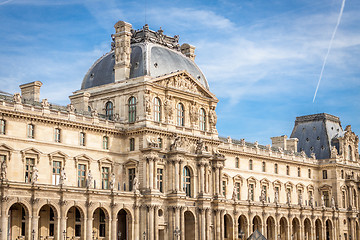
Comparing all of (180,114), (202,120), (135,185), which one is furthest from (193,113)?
(135,185)

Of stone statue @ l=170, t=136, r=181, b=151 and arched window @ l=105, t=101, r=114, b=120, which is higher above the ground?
arched window @ l=105, t=101, r=114, b=120

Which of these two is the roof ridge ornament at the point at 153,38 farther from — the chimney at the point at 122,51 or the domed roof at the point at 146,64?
the chimney at the point at 122,51

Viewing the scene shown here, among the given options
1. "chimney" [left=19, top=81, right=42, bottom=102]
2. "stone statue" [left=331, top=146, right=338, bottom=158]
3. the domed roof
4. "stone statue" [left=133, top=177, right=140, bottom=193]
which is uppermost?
the domed roof

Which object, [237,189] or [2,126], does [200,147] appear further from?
[2,126]

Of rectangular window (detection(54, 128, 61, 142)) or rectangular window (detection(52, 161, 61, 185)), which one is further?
rectangular window (detection(54, 128, 61, 142))

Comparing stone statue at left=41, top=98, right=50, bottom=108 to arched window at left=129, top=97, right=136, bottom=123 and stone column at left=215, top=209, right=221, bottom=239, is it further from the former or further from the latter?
stone column at left=215, top=209, right=221, bottom=239

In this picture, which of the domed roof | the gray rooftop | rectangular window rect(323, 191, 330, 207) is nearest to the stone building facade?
the domed roof

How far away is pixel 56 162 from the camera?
7531cm

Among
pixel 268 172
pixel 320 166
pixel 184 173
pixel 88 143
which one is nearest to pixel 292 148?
pixel 320 166

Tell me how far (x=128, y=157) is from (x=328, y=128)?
57.1 metres

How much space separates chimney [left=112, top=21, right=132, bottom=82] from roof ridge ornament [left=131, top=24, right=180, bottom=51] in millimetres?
3452

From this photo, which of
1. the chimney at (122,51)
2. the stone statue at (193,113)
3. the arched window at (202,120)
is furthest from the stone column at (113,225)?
the arched window at (202,120)

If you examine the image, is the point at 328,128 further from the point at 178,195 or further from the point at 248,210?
the point at 178,195

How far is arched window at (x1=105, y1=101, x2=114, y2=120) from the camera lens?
85.1 m
